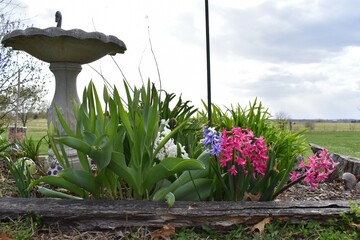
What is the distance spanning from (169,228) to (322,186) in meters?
2.85

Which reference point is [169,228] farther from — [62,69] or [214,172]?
[62,69]

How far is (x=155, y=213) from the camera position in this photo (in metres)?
2.84

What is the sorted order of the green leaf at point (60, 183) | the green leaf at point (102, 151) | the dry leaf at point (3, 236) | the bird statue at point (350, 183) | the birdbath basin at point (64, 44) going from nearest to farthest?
1. the dry leaf at point (3, 236)
2. the green leaf at point (102, 151)
3. the green leaf at point (60, 183)
4. the birdbath basin at point (64, 44)
5. the bird statue at point (350, 183)

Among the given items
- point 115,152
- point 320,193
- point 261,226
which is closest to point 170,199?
point 115,152

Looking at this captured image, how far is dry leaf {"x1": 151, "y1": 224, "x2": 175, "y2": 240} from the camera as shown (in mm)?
2714

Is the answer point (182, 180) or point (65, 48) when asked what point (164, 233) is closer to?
point (182, 180)

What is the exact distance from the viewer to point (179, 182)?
10.6 ft

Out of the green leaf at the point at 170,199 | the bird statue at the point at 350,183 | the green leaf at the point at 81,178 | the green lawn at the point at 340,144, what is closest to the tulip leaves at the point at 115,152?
the green leaf at the point at 81,178

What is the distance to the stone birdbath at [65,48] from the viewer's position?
4594 millimetres

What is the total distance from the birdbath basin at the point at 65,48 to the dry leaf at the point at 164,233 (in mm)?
2117

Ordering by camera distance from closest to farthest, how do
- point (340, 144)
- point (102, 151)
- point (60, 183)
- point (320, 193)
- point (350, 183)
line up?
point (102, 151) < point (60, 183) < point (320, 193) < point (350, 183) < point (340, 144)

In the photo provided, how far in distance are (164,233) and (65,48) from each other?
9.56ft

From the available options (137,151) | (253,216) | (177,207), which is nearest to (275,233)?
(253,216)

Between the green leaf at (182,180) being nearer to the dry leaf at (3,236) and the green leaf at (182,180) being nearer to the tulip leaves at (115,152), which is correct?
the tulip leaves at (115,152)
